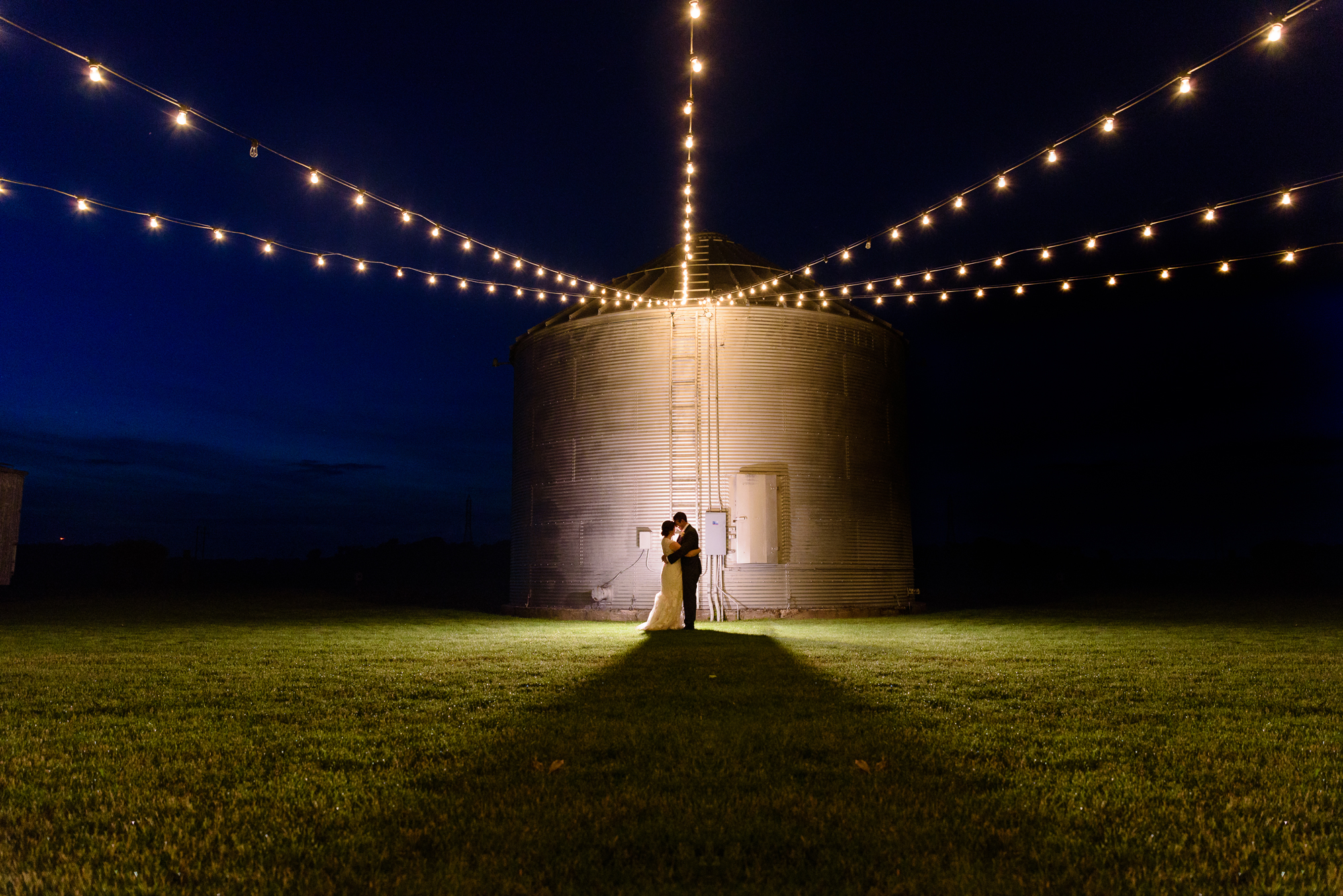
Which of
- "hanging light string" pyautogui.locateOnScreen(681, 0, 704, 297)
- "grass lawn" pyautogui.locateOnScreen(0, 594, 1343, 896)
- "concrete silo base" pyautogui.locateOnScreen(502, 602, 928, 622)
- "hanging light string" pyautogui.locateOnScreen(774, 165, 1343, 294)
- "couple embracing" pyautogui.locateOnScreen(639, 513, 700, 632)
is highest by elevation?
"hanging light string" pyautogui.locateOnScreen(681, 0, 704, 297)

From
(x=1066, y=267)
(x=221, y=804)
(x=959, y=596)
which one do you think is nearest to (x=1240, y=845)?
(x=221, y=804)

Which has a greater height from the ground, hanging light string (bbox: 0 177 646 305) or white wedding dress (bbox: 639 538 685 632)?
hanging light string (bbox: 0 177 646 305)

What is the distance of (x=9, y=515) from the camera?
24469 millimetres

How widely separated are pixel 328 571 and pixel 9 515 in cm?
2546

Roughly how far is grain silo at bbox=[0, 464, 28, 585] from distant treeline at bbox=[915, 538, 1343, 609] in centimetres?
2535

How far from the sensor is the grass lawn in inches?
110

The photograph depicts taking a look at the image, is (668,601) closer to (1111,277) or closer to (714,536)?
(714,536)

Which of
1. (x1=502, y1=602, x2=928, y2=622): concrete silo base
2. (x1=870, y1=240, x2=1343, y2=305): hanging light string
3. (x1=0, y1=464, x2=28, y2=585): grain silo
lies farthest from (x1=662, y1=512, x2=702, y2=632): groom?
(x1=0, y1=464, x2=28, y2=585): grain silo

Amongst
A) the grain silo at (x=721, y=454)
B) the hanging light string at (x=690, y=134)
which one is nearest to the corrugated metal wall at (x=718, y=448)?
the grain silo at (x=721, y=454)

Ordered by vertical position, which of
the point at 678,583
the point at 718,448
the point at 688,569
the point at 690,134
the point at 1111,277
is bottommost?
the point at 678,583

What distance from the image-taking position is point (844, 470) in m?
17.8

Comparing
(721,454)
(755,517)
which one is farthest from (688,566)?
(721,454)

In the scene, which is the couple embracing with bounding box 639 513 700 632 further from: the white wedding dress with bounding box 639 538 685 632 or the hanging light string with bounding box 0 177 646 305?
the hanging light string with bounding box 0 177 646 305

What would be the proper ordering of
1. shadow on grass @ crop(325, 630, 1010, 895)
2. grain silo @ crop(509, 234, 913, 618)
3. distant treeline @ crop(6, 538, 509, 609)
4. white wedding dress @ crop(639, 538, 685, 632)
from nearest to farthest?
shadow on grass @ crop(325, 630, 1010, 895) < white wedding dress @ crop(639, 538, 685, 632) < grain silo @ crop(509, 234, 913, 618) < distant treeline @ crop(6, 538, 509, 609)
